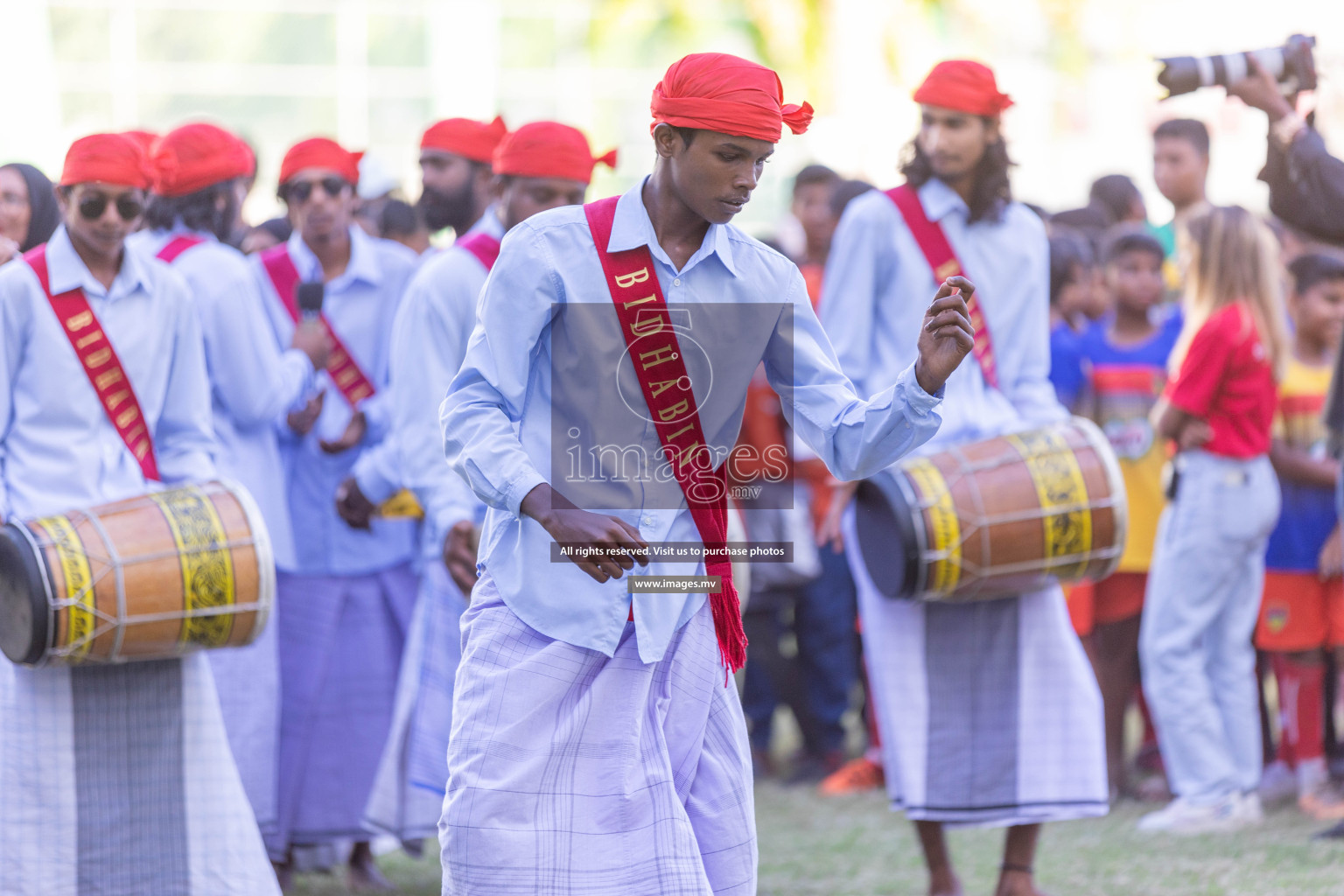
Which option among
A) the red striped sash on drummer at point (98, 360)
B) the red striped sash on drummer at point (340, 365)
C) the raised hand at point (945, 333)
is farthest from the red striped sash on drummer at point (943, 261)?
the red striped sash on drummer at point (98, 360)

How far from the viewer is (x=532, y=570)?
11.1 ft

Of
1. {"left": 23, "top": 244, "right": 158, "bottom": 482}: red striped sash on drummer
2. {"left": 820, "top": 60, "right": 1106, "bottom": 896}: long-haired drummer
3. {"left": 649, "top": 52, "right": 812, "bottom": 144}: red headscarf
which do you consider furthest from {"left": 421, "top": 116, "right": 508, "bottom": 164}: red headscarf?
{"left": 649, "top": 52, "right": 812, "bottom": 144}: red headscarf

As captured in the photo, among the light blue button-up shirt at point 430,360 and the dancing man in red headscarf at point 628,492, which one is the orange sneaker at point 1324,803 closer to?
the light blue button-up shirt at point 430,360

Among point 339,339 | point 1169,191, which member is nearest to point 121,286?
point 339,339

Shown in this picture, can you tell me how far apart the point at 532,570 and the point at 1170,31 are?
2840cm

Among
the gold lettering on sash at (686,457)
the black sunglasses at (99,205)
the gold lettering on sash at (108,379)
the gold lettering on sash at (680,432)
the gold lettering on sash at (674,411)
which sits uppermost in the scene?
the black sunglasses at (99,205)

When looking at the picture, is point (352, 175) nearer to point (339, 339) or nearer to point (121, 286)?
point (339, 339)

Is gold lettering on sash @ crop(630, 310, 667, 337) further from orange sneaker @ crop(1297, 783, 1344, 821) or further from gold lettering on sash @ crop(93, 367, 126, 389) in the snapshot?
orange sneaker @ crop(1297, 783, 1344, 821)

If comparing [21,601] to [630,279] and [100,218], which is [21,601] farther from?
[630,279]

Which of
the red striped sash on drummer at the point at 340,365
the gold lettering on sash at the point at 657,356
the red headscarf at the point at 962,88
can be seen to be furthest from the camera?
the red striped sash on drummer at the point at 340,365

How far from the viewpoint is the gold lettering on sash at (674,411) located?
3424mm

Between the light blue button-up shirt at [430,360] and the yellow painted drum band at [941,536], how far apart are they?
1.35 m

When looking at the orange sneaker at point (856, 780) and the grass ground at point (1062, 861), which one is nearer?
the grass ground at point (1062, 861)

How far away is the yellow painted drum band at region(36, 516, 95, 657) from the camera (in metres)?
4.38
